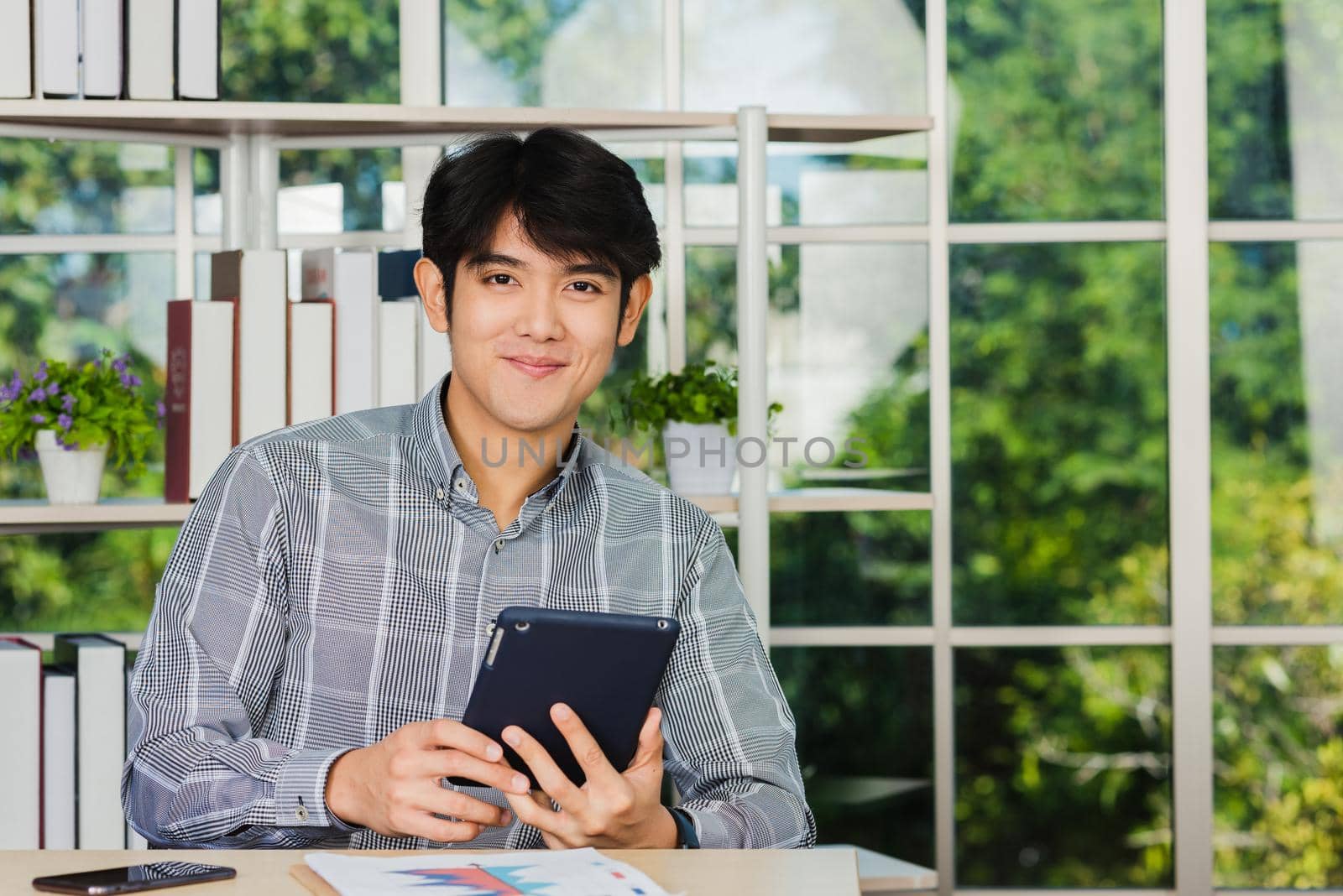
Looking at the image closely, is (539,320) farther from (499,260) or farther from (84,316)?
(84,316)

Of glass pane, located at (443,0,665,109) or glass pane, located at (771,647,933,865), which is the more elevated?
glass pane, located at (443,0,665,109)

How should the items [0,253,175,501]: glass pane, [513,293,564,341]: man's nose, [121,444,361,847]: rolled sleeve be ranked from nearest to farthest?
[121,444,361,847]: rolled sleeve < [513,293,564,341]: man's nose < [0,253,175,501]: glass pane

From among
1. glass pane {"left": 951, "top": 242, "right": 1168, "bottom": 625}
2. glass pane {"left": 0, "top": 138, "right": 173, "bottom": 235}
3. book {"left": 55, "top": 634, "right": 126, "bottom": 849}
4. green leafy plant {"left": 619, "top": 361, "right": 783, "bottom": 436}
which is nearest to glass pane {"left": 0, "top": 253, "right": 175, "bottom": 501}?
glass pane {"left": 0, "top": 138, "right": 173, "bottom": 235}

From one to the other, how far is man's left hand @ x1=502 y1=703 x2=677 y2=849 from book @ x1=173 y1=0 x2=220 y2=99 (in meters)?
1.27

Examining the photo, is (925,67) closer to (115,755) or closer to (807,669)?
(807,669)

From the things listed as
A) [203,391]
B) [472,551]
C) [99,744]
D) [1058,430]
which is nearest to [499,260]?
[472,551]

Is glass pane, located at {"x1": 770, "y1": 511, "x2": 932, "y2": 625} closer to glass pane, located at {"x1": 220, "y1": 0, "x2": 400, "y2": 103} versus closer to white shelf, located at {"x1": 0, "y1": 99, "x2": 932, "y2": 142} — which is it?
white shelf, located at {"x1": 0, "y1": 99, "x2": 932, "y2": 142}

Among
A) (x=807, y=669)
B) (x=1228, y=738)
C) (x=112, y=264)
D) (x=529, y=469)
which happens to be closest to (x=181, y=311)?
(x=112, y=264)

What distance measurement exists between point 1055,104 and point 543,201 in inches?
51.7

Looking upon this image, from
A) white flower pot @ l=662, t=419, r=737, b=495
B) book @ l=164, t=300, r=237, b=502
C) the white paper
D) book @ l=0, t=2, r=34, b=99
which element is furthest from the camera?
white flower pot @ l=662, t=419, r=737, b=495

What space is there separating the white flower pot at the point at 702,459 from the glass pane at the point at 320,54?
32.6 inches

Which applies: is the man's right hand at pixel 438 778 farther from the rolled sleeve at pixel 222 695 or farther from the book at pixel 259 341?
the book at pixel 259 341

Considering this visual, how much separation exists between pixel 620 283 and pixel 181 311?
0.83m

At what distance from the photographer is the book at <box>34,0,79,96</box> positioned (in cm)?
193
